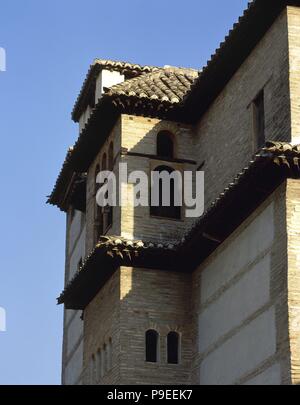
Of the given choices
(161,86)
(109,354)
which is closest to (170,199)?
(161,86)

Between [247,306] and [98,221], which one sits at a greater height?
[98,221]

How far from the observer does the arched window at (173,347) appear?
2091 cm

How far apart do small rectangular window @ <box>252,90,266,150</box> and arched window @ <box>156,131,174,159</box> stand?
112 inches

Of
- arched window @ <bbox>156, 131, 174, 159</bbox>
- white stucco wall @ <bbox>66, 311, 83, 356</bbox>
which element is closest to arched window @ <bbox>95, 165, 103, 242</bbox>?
arched window @ <bbox>156, 131, 174, 159</bbox>

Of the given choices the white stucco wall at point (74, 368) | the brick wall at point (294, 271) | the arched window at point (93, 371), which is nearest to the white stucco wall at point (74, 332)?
the white stucco wall at point (74, 368)

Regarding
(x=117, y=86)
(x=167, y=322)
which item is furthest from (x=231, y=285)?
(x=117, y=86)

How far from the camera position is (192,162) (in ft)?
73.9

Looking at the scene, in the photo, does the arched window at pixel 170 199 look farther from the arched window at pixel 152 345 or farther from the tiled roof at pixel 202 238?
the arched window at pixel 152 345

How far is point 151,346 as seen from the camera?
20875mm

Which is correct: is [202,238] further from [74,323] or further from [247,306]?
[74,323]

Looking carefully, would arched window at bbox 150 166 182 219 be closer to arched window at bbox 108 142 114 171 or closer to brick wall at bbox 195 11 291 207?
brick wall at bbox 195 11 291 207

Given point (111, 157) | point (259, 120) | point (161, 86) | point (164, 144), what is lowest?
point (259, 120)

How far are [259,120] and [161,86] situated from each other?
361 centimetres
